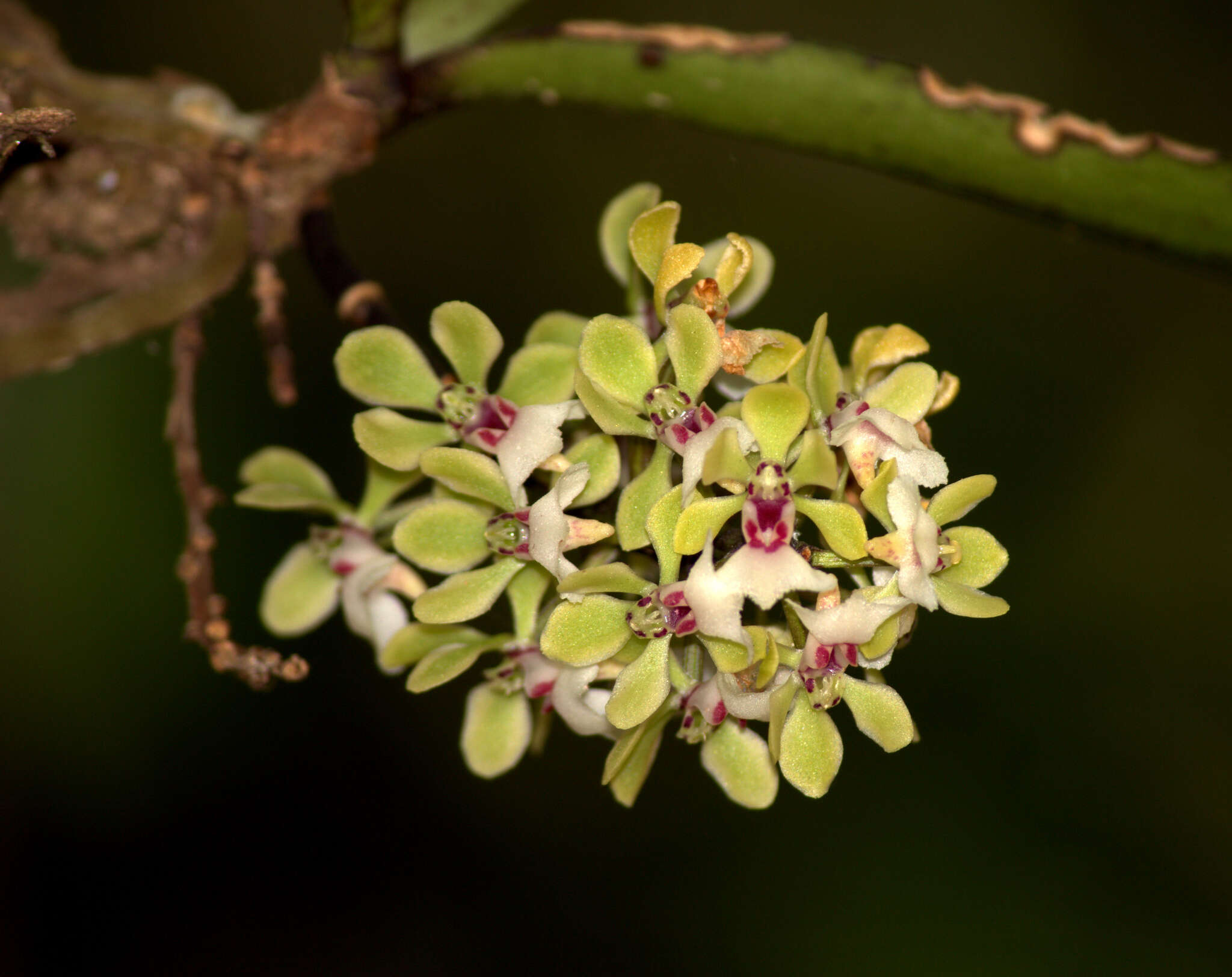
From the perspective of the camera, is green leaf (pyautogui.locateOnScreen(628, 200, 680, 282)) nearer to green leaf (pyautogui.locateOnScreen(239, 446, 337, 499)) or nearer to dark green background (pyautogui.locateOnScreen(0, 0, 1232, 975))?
green leaf (pyautogui.locateOnScreen(239, 446, 337, 499))

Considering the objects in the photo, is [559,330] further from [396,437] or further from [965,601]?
[965,601]

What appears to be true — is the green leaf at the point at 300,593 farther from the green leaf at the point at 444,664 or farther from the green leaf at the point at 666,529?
the green leaf at the point at 666,529

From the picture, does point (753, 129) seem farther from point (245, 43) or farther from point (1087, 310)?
point (245, 43)

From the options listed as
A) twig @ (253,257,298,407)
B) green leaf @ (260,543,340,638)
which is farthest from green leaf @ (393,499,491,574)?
green leaf @ (260,543,340,638)

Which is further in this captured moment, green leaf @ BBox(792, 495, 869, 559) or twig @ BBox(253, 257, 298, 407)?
twig @ BBox(253, 257, 298, 407)

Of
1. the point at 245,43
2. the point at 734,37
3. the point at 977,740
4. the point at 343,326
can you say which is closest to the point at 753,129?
the point at 734,37

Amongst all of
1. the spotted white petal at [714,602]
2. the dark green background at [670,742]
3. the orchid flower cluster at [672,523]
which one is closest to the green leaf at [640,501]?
the orchid flower cluster at [672,523]

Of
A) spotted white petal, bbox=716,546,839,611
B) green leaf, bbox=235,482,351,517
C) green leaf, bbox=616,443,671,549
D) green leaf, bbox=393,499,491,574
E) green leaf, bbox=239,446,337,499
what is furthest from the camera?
green leaf, bbox=239,446,337,499

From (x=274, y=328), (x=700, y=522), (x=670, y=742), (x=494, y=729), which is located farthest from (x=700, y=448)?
(x=670, y=742)
